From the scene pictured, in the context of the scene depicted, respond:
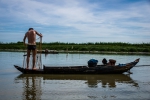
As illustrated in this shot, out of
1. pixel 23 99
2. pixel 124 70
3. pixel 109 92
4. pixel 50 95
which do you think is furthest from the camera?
pixel 124 70

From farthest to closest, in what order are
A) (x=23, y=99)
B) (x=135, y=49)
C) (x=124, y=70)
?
(x=135, y=49), (x=124, y=70), (x=23, y=99)

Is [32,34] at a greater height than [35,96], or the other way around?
[32,34]

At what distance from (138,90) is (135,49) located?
38.3m

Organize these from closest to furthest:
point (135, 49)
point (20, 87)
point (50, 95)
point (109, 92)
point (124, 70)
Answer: point (50, 95), point (109, 92), point (20, 87), point (124, 70), point (135, 49)

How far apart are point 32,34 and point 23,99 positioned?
5453mm

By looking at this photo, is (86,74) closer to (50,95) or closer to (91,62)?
(91,62)

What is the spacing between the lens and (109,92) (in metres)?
7.85

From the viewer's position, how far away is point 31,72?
11781 millimetres

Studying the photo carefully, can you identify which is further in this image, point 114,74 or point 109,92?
point 114,74

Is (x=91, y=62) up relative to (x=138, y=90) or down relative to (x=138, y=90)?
up

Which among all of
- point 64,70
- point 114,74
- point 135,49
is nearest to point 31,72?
point 64,70

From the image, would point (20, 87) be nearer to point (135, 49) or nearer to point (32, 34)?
point (32, 34)

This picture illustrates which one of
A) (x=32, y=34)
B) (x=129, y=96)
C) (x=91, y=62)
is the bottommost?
(x=129, y=96)

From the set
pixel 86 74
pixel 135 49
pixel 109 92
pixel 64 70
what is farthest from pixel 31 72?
pixel 135 49
